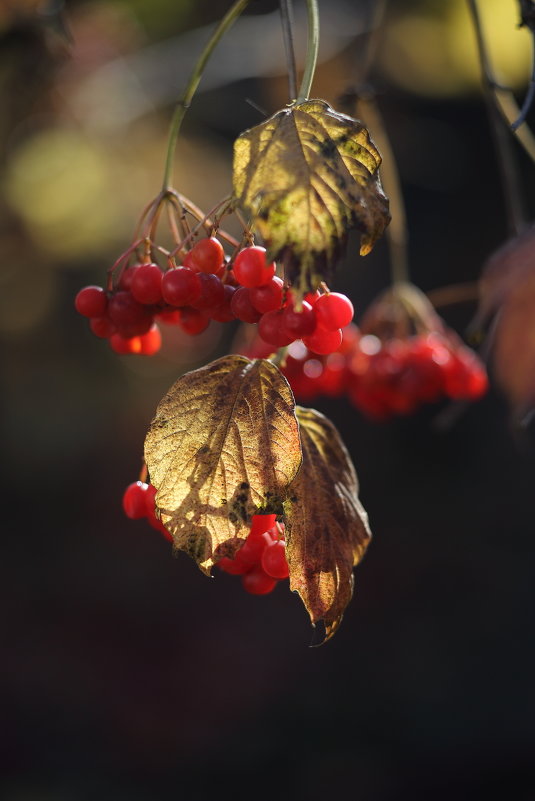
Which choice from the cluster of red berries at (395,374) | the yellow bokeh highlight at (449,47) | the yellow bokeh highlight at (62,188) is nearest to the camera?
the cluster of red berries at (395,374)

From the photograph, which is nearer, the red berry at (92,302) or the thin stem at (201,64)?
the thin stem at (201,64)

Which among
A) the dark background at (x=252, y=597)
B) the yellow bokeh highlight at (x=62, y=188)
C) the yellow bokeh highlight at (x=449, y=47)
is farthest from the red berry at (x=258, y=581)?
the dark background at (x=252, y=597)

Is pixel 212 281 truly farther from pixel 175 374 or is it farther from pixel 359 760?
pixel 359 760

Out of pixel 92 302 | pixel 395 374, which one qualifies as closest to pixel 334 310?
pixel 92 302

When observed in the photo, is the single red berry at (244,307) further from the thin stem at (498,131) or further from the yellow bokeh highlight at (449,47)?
the yellow bokeh highlight at (449,47)

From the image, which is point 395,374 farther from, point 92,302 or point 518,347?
point 518,347

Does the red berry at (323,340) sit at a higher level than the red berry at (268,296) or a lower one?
lower

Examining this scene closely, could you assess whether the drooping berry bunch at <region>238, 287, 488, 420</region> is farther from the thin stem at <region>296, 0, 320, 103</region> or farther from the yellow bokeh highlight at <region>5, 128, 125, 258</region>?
the yellow bokeh highlight at <region>5, 128, 125, 258</region>

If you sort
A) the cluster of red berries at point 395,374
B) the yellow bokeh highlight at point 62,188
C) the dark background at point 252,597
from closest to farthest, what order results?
the cluster of red berries at point 395,374 < the yellow bokeh highlight at point 62,188 < the dark background at point 252,597
